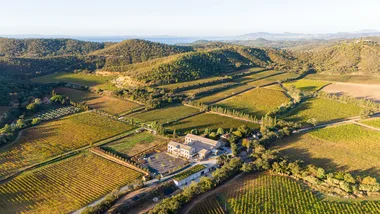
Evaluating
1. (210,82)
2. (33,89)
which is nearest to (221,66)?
(210,82)

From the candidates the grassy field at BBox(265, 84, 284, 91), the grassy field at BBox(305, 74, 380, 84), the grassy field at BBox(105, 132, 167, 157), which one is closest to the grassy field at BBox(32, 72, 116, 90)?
the grassy field at BBox(105, 132, 167, 157)

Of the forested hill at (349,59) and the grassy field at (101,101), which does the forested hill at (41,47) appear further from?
the forested hill at (349,59)

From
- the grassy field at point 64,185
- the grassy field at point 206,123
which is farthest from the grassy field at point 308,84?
the grassy field at point 64,185

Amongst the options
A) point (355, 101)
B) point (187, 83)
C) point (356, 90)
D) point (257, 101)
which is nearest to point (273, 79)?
point (356, 90)

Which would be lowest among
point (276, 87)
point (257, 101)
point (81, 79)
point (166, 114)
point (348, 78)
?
point (166, 114)

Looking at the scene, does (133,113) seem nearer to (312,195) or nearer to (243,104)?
(243,104)

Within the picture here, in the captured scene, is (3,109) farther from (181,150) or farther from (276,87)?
(276,87)
